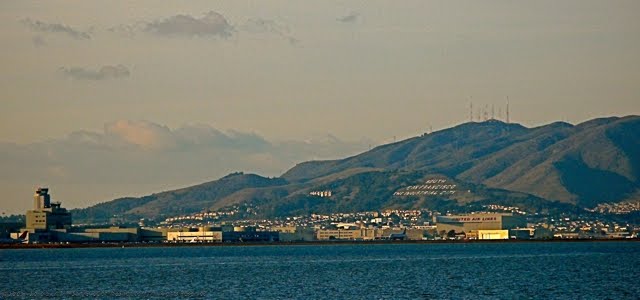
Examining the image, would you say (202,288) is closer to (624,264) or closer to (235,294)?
(235,294)

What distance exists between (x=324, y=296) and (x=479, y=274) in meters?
31.1

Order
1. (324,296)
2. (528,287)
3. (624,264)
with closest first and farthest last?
1. (324,296)
2. (528,287)
3. (624,264)

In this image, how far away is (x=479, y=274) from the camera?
390ft

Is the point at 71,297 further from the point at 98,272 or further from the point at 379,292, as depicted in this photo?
the point at 98,272

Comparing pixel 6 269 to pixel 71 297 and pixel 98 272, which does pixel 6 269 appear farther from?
pixel 71 297

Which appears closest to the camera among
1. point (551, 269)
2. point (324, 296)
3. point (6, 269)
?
point (324, 296)

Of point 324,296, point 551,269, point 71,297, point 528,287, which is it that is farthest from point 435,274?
point 71,297

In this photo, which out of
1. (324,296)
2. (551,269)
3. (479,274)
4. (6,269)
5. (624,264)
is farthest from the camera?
(6,269)

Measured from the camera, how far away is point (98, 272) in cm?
13700

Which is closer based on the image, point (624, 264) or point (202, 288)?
point (202, 288)

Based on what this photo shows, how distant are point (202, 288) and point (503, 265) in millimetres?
50724

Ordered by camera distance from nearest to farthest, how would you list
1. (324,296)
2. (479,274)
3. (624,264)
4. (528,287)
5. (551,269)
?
(324,296) → (528,287) → (479,274) → (551,269) → (624,264)

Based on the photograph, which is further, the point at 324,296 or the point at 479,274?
the point at 479,274

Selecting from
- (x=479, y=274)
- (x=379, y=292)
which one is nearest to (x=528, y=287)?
(x=379, y=292)
